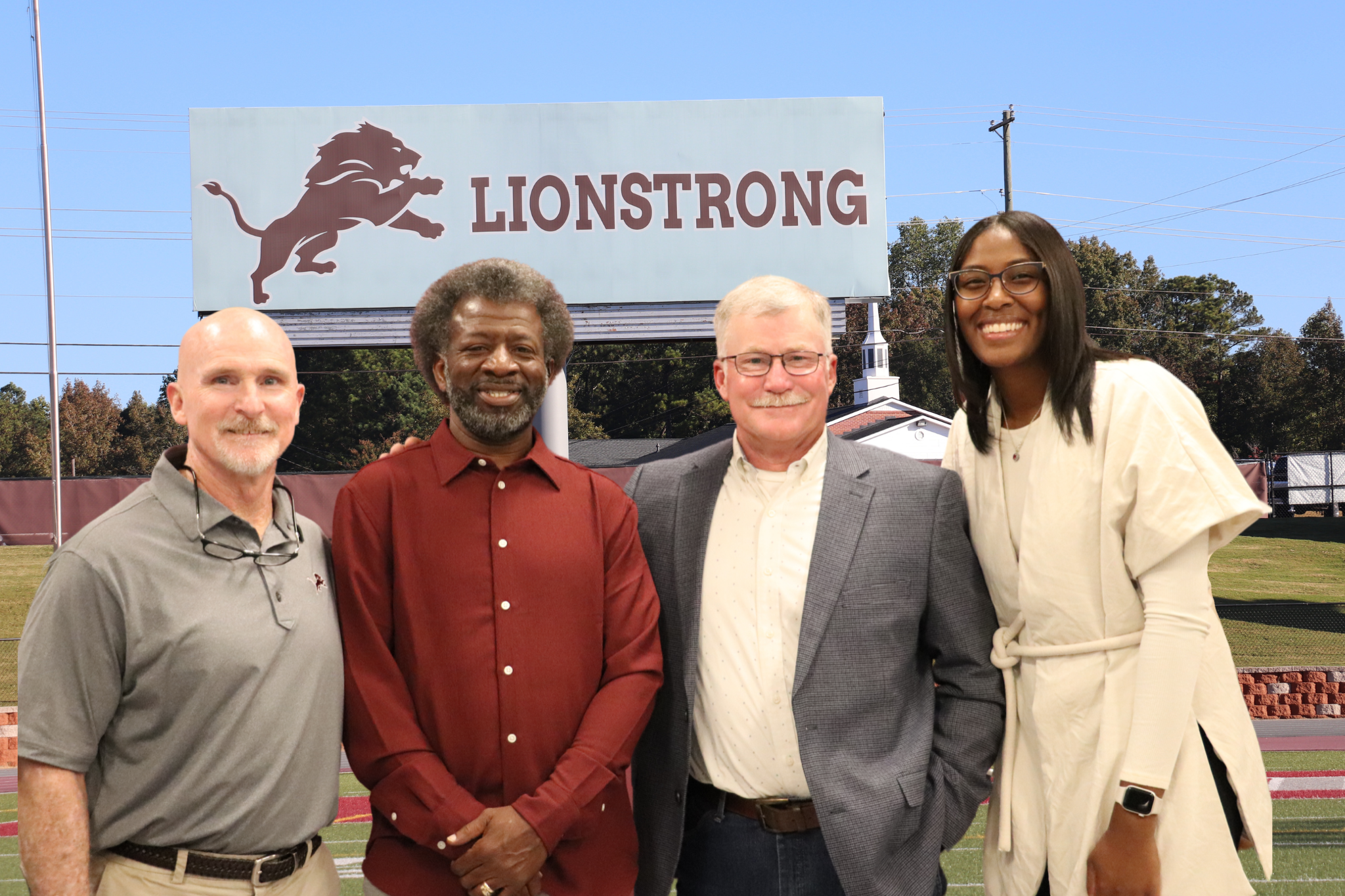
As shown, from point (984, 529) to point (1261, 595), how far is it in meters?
27.2

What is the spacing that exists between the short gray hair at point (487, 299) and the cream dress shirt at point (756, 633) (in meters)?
0.74

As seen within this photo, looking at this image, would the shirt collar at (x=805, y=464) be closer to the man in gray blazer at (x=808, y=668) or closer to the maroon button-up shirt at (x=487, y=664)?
the man in gray blazer at (x=808, y=668)

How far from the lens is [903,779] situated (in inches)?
129

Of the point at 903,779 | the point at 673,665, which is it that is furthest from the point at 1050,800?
the point at 673,665

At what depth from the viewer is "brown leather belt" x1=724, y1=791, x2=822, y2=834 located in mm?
3271

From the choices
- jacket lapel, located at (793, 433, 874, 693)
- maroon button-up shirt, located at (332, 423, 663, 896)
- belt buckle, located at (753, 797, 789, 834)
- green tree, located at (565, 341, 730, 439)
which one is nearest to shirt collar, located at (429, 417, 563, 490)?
maroon button-up shirt, located at (332, 423, 663, 896)

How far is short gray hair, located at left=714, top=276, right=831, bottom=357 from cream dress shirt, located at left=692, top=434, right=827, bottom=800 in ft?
1.36

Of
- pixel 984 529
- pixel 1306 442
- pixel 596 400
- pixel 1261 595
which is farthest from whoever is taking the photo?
pixel 596 400

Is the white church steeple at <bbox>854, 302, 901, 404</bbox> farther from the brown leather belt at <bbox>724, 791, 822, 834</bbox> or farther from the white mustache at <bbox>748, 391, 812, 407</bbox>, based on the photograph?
the brown leather belt at <bbox>724, 791, 822, 834</bbox>

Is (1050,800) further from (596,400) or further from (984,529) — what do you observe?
(596,400)

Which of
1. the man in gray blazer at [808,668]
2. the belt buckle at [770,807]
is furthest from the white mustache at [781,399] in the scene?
the belt buckle at [770,807]

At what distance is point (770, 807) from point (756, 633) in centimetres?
47

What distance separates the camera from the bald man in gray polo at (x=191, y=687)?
282cm

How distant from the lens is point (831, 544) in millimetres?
3381
